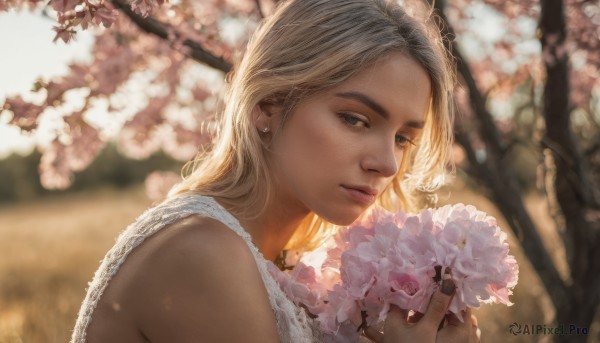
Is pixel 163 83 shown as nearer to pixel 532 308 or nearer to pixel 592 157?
pixel 592 157

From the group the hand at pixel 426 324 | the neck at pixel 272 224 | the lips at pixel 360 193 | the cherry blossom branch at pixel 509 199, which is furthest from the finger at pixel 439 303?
the cherry blossom branch at pixel 509 199

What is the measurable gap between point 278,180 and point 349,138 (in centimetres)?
31

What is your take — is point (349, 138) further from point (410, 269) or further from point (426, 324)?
point (426, 324)

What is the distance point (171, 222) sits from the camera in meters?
1.96

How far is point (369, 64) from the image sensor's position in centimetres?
213

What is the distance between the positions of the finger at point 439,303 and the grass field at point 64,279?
2396 millimetres

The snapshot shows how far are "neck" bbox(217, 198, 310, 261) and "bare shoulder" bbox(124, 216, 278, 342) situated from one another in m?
0.30

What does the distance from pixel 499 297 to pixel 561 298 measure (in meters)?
2.06

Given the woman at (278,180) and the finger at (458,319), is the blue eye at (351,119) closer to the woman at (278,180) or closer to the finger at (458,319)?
the woman at (278,180)

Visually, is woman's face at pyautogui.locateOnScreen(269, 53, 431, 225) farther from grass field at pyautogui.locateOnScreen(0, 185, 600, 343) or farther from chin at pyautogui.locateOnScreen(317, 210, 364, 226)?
grass field at pyautogui.locateOnScreen(0, 185, 600, 343)

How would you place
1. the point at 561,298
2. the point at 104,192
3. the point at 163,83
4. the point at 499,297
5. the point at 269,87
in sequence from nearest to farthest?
1. the point at 499,297
2. the point at 269,87
3. the point at 561,298
4. the point at 163,83
5. the point at 104,192

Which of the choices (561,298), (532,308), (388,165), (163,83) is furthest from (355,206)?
(532,308)

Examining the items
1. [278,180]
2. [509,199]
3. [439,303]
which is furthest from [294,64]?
[509,199]

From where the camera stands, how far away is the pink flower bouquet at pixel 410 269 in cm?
194
